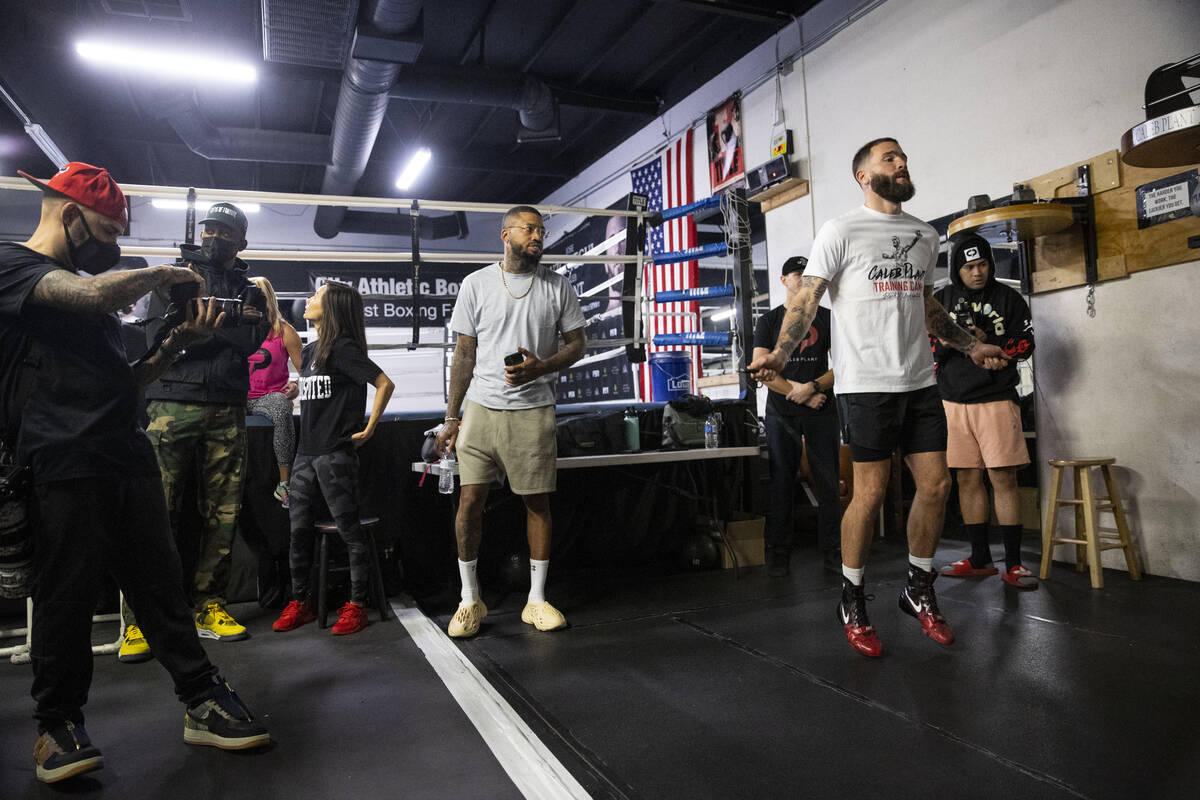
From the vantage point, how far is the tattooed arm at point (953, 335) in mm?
2693

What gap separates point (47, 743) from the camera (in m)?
1.67

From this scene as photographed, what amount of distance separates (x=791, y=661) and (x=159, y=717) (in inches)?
76.6

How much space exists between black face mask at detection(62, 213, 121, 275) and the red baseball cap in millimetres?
49

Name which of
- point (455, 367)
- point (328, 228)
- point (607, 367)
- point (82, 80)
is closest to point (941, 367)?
point (455, 367)

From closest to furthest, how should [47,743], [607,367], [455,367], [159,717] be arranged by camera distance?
[47,743], [159,717], [455,367], [607,367]

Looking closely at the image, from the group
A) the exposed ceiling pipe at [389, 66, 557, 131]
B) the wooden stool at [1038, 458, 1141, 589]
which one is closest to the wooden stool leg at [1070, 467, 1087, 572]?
the wooden stool at [1038, 458, 1141, 589]

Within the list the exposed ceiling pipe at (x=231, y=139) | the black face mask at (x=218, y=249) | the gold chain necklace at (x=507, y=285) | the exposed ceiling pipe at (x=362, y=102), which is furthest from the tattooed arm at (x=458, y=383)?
the exposed ceiling pipe at (x=231, y=139)

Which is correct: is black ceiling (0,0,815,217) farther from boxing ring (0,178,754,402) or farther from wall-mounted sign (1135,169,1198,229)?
wall-mounted sign (1135,169,1198,229)

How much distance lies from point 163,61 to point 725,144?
4.99 m

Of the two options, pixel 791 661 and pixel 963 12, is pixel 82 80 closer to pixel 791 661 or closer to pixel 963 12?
pixel 963 12

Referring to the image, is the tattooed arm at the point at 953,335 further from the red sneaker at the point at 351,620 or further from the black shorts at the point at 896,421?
the red sneaker at the point at 351,620

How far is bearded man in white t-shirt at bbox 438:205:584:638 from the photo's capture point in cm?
286

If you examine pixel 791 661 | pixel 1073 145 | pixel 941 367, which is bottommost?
pixel 791 661

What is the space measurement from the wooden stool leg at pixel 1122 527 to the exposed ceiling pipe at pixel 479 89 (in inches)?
237
